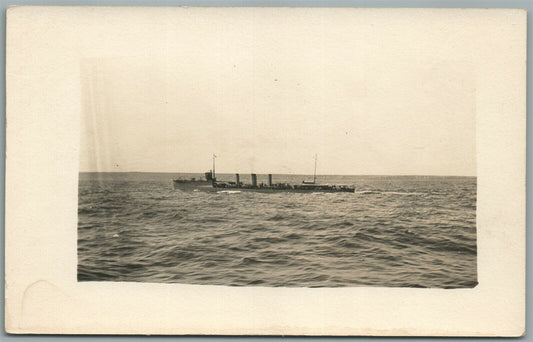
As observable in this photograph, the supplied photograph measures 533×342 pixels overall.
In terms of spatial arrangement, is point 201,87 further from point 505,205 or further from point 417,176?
point 505,205

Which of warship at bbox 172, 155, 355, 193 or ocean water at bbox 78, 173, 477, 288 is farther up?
warship at bbox 172, 155, 355, 193

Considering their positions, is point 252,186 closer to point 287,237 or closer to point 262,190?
point 262,190

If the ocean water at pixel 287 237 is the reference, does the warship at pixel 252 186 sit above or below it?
above

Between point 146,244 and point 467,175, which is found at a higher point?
point 467,175

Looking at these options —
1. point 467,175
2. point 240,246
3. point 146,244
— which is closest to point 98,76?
point 146,244
